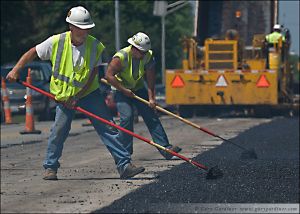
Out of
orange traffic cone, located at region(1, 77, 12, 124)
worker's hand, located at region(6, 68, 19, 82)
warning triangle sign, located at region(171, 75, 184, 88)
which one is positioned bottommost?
orange traffic cone, located at region(1, 77, 12, 124)

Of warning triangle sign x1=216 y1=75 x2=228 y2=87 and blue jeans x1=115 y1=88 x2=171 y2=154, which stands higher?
blue jeans x1=115 y1=88 x2=171 y2=154

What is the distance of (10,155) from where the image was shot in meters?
17.0

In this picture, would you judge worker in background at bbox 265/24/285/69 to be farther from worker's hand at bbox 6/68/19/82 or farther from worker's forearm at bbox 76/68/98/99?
worker's hand at bbox 6/68/19/82

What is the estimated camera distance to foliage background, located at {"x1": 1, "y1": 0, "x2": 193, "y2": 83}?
48.2 m

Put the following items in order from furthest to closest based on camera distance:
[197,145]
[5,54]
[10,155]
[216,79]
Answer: [5,54] → [216,79] → [197,145] → [10,155]

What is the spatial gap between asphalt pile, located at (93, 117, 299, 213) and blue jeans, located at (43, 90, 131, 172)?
0.51 m

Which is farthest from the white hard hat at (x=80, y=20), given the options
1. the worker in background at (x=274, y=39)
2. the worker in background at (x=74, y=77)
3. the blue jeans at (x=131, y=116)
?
the worker in background at (x=274, y=39)

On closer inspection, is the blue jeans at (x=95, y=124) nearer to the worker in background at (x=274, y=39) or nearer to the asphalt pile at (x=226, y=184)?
the asphalt pile at (x=226, y=184)

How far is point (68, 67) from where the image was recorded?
12.3m

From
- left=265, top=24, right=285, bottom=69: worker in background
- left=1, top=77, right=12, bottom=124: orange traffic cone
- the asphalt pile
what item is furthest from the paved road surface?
left=265, top=24, right=285, bottom=69: worker in background

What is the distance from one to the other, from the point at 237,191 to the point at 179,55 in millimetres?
63818

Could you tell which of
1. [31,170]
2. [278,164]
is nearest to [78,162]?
[31,170]

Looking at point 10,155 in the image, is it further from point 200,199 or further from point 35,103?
point 35,103

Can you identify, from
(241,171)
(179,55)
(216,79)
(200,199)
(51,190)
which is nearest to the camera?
(200,199)
